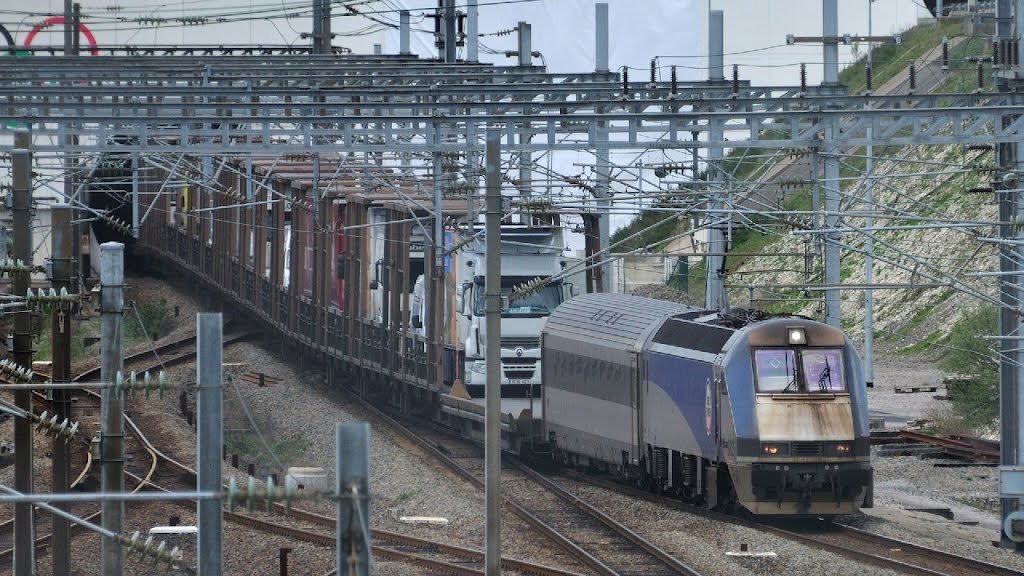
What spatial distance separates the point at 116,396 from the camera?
916 centimetres

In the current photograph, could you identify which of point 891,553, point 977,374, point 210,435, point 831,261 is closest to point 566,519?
point 891,553

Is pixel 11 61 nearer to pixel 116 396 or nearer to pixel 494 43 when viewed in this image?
pixel 494 43

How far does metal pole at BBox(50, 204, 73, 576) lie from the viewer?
1365 centimetres

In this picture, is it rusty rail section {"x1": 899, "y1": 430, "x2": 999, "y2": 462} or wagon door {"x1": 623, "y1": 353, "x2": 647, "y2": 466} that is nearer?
wagon door {"x1": 623, "y1": 353, "x2": 647, "y2": 466}

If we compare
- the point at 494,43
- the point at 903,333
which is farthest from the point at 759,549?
the point at 494,43

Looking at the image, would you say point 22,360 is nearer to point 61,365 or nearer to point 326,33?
point 61,365

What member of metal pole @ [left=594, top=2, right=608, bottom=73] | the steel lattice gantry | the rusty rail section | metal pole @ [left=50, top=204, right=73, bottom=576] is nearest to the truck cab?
the steel lattice gantry

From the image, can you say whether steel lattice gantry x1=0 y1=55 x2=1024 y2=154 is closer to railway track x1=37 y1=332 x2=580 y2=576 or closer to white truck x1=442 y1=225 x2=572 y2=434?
white truck x1=442 y1=225 x2=572 y2=434

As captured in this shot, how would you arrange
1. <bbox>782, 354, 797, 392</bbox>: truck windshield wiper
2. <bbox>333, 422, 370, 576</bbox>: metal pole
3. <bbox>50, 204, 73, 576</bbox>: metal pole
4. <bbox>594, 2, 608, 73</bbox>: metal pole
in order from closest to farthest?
<bbox>333, 422, 370, 576</bbox>: metal pole → <bbox>50, 204, 73, 576</bbox>: metal pole → <bbox>782, 354, 797, 392</bbox>: truck windshield wiper → <bbox>594, 2, 608, 73</bbox>: metal pole

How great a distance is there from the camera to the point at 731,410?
1816 cm

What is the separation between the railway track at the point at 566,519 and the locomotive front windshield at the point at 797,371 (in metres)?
2.26

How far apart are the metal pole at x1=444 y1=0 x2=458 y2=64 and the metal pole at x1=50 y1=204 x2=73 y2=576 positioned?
17.3 metres

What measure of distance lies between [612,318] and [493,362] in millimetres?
6694

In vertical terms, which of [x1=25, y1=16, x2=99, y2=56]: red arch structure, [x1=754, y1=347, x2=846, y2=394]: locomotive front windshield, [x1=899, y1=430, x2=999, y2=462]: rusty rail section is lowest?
[x1=899, y1=430, x2=999, y2=462]: rusty rail section
